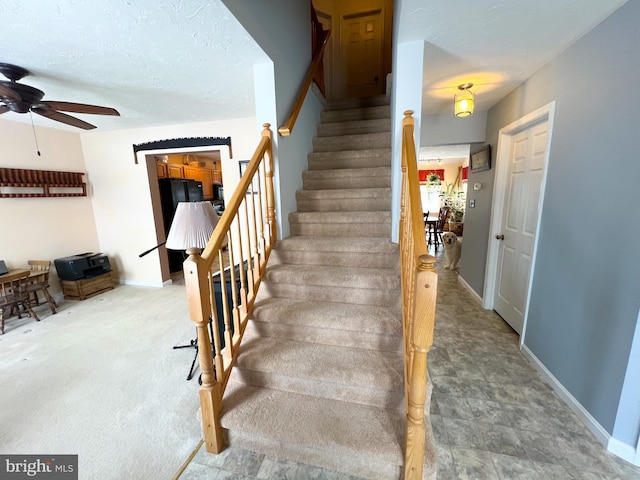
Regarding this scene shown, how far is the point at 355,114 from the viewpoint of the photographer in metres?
3.30

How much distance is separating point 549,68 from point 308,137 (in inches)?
83.6

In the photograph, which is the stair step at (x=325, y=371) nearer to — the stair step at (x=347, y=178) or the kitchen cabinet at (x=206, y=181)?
the stair step at (x=347, y=178)

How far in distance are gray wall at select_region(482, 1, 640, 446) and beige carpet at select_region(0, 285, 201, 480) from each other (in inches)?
96.4

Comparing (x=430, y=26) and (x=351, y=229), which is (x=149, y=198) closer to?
(x=351, y=229)

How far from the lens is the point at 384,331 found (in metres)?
1.60

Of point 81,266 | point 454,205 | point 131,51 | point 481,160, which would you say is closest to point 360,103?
point 481,160

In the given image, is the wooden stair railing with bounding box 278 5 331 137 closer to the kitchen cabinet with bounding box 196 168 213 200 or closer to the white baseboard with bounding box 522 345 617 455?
the white baseboard with bounding box 522 345 617 455

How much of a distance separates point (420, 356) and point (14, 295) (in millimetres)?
4378

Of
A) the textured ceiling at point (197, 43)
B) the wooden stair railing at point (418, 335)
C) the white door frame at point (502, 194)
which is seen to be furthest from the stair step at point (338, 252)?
the textured ceiling at point (197, 43)

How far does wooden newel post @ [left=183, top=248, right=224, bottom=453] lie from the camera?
1221 mm

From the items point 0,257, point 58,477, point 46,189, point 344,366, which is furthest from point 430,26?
point 0,257

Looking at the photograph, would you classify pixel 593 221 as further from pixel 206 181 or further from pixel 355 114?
pixel 206 181

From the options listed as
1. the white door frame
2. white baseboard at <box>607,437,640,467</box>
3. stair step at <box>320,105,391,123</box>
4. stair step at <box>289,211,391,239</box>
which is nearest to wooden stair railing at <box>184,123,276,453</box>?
stair step at <box>289,211,391,239</box>

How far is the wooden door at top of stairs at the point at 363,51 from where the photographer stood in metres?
4.18
